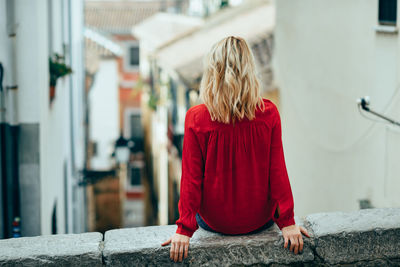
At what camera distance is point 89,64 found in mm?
15570

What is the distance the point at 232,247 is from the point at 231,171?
40cm

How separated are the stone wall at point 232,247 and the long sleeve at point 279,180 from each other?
5.7 inches

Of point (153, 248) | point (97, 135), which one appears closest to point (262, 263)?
point (153, 248)

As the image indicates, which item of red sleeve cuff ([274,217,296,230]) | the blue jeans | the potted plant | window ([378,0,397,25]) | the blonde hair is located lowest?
the blue jeans

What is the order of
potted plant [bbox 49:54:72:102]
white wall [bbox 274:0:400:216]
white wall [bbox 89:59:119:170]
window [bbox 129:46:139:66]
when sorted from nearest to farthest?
white wall [bbox 274:0:400:216]
potted plant [bbox 49:54:72:102]
white wall [bbox 89:59:119:170]
window [bbox 129:46:139:66]

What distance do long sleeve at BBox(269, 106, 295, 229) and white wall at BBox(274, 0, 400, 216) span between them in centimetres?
194

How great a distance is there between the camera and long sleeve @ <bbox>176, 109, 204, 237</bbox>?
9.33ft

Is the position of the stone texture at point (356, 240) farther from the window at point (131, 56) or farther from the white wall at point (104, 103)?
the window at point (131, 56)

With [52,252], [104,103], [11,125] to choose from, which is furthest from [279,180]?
[104,103]

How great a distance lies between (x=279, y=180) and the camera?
9.61 feet

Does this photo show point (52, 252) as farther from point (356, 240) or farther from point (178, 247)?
point (356, 240)

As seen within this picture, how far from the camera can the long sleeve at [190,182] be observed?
284 centimetres

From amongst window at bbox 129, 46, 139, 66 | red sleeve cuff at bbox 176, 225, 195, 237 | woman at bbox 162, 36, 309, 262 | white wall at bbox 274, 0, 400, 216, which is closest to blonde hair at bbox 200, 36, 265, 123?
woman at bbox 162, 36, 309, 262

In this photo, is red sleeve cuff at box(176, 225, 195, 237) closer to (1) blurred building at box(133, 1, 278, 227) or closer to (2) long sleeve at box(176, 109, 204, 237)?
(2) long sleeve at box(176, 109, 204, 237)
